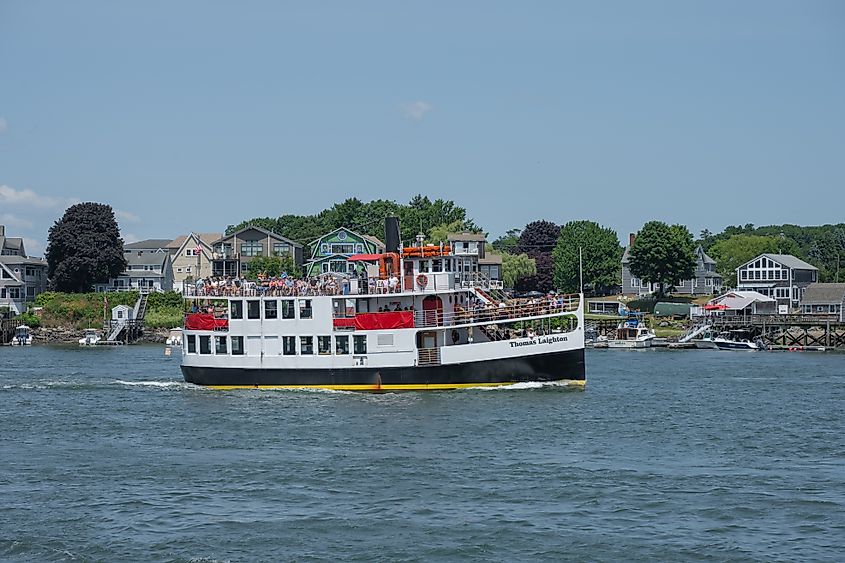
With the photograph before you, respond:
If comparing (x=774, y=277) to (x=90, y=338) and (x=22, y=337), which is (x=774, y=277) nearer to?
(x=90, y=338)

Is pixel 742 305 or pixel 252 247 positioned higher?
pixel 252 247

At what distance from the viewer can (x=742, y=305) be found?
102625mm

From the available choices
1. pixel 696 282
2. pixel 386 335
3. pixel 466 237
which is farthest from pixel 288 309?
pixel 696 282

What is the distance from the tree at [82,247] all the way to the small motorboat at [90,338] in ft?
40.4

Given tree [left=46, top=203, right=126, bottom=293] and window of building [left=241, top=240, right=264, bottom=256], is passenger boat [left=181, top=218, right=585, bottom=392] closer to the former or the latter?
tree [left=46, top=203, right=126, bottom=293]

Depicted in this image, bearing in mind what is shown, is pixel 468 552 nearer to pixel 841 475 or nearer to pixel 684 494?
pixel 684 494

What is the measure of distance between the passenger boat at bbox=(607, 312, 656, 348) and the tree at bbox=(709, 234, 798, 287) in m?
37.5

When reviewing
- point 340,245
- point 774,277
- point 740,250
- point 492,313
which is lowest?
point 492,313

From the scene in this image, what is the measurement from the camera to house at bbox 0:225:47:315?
115m

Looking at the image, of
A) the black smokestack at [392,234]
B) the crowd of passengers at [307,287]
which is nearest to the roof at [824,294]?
the black smokestack at [392,234]

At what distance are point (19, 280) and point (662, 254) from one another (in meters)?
63.9

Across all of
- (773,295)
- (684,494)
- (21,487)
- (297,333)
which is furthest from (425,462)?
(773,295)

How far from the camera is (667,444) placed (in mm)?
37062

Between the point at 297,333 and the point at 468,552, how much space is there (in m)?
26.8
